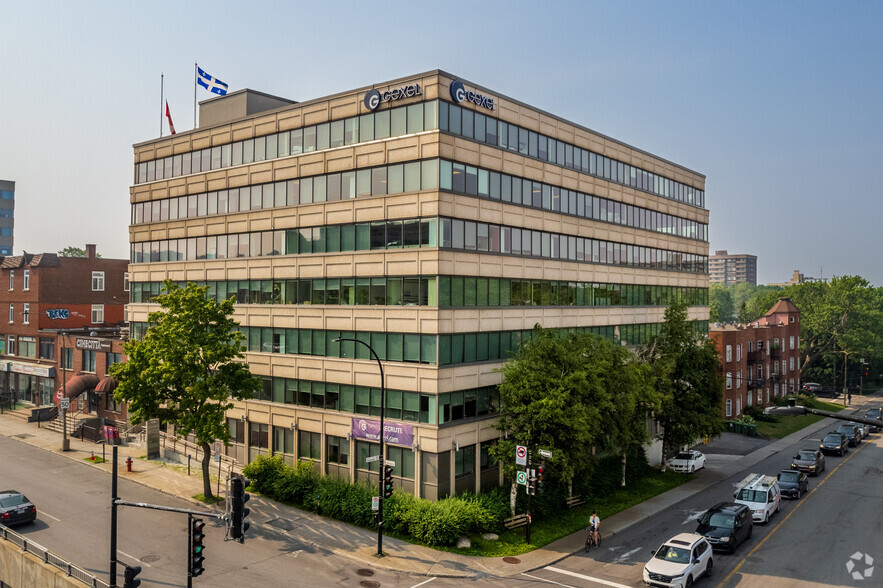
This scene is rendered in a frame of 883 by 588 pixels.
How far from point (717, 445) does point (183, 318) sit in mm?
46385

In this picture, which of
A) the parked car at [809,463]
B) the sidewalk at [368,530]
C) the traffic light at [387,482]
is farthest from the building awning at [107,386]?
the parked car at [809,463]

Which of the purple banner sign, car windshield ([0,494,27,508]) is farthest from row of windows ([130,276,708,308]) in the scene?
car windshield ([0,494,27,508])

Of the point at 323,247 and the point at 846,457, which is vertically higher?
the point at 323,247

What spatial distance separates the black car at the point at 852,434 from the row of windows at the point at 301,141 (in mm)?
49606

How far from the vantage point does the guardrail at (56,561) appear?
2189 centimetres

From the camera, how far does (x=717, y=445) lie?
57.0 m

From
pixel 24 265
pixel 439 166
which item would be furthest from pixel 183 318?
pixel 24 265

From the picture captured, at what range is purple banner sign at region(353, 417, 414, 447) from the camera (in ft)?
109

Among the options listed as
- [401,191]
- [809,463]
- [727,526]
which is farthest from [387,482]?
[809,463]

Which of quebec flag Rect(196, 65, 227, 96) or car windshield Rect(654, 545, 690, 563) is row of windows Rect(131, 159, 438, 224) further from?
car windshield Rect(654, 545, 690, 563)

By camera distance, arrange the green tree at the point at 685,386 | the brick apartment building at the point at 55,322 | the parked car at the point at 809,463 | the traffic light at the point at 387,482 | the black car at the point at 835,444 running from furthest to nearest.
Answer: the brick apartment building at the point at 55,322
the black car at the point at 835,444
the parked car at the point at 809,463
the green tree at the point at 685,386
the traffic light at the point at 387,482

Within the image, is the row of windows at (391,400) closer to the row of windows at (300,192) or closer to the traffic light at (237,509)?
the row of windows at (300,192)

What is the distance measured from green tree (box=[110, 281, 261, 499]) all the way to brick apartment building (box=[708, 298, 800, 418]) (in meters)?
45.8

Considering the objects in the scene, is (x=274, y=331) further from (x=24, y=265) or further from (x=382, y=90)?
(x=24, y=265)
